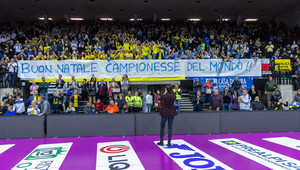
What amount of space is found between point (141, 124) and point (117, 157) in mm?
3753

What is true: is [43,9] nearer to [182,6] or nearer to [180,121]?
[182,6]

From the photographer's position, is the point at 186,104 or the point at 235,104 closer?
the point at 235,104

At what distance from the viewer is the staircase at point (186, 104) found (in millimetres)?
14473

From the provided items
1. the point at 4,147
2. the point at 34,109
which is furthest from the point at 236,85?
the point at 4,147

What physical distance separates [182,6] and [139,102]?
14.9 m

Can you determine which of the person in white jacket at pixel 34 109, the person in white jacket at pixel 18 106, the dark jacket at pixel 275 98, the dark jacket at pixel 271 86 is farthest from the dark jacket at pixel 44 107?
the dark jacket at pixel 271 86

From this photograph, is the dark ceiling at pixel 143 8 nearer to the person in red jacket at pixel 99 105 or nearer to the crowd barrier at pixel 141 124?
the person in red jacket at pixel 99 105

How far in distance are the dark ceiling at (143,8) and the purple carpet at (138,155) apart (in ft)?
55.2

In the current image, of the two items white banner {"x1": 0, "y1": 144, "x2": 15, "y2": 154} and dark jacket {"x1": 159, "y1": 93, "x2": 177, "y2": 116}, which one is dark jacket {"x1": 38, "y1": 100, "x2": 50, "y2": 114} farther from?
dark jacket {"x1": 159, "y1": 93, "x2": 177, "y2": 116}

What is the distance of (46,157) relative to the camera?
6.53 metres

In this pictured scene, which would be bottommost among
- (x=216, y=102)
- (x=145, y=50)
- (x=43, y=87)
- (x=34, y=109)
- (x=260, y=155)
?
(x=260, y=155)

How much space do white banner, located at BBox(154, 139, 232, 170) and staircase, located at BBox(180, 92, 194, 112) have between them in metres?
6.54

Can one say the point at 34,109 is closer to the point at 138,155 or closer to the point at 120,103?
the point at 120,103

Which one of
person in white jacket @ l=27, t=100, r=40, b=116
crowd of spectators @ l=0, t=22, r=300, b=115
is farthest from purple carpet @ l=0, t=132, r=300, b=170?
crowd of spectators @ l=0, t=22, r=300, b=115
